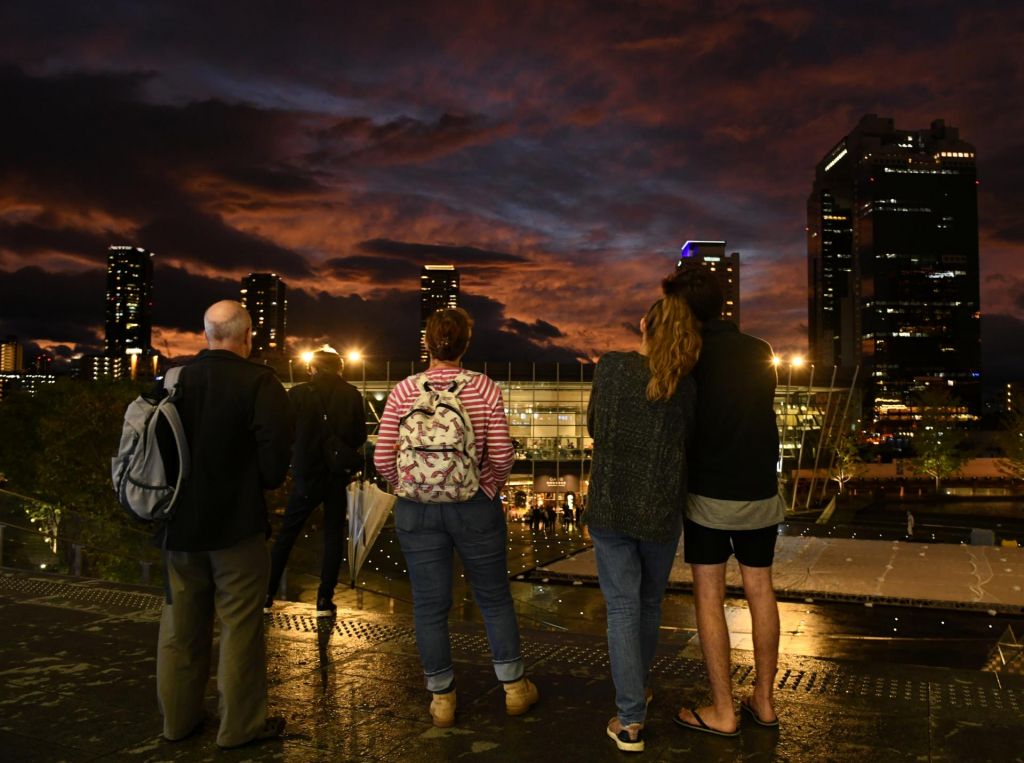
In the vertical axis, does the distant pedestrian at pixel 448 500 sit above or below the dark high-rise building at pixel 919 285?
below

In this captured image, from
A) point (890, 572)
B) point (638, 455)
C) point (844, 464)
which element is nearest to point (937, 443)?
point (844, 464)

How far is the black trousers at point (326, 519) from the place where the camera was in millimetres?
5527

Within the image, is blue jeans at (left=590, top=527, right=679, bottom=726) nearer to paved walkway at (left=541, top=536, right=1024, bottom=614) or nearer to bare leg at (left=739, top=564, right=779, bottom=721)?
bare leg at (left=739, top=564, right=779, bottom=721)

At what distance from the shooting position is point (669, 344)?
3.14m

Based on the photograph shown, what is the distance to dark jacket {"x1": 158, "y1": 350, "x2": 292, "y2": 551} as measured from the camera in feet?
10.5

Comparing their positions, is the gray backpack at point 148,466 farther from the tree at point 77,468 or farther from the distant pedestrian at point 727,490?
the distant pedestrian at point 727,490

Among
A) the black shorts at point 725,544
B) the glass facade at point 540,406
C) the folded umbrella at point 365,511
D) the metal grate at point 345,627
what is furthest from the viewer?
the glass facade at point 540,406

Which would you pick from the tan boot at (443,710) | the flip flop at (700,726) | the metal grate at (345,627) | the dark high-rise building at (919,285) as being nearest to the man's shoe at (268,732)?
the tan boot at (443,710)

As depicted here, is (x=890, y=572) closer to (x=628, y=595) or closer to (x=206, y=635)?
(x=628, y=595)

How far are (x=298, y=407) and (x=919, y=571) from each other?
44.4 ft

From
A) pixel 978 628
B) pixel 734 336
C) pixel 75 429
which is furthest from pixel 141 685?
pixel 75 429

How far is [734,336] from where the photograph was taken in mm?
3324

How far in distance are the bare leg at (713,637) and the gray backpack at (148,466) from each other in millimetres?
2222

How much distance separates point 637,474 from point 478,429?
29.6 inches
